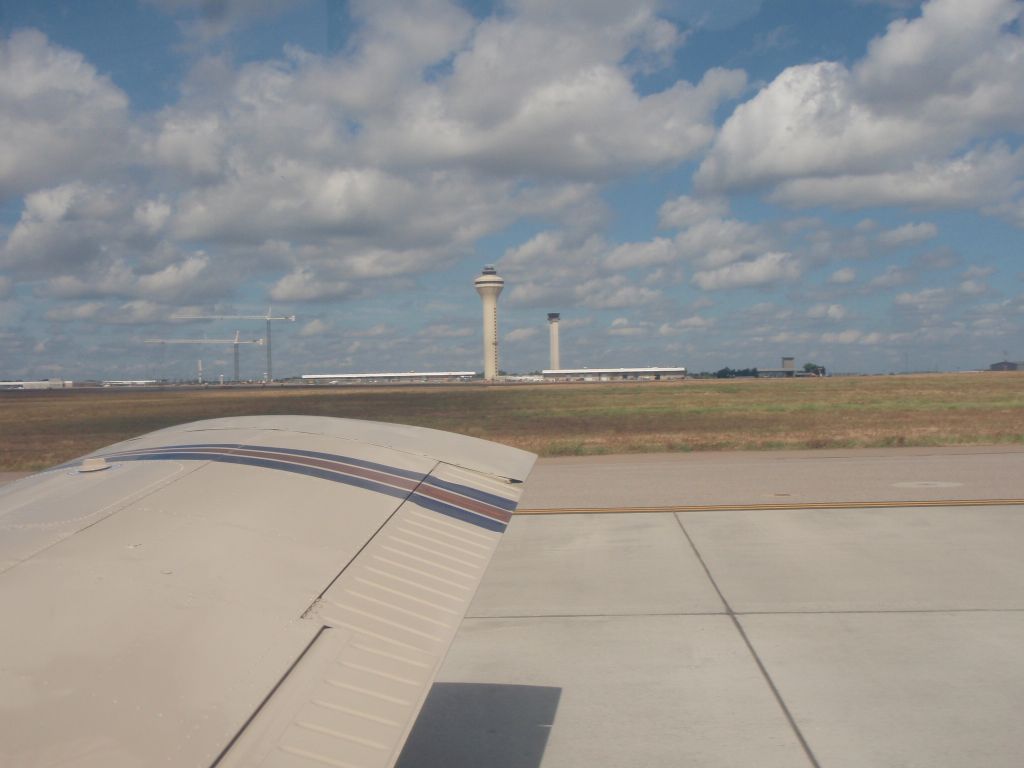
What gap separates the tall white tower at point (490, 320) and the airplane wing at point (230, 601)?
575 feet

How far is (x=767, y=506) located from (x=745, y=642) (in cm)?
707

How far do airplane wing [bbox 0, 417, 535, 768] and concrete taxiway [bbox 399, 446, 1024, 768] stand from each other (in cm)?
233

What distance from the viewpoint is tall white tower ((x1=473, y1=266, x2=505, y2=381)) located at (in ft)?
592

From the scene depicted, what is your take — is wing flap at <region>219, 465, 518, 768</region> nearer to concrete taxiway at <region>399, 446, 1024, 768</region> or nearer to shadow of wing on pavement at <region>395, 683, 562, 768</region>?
shadow of wing on pavement at <region>395, 683, 562, 768</region>

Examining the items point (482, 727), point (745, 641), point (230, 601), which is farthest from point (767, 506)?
point (230, 601)

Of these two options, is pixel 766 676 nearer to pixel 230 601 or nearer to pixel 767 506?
pixel 230 601

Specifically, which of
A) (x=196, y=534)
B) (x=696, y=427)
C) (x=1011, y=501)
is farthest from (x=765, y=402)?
(x=196, y=534)

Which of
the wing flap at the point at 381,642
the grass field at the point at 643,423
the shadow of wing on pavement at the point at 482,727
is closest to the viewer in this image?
the wing flap at the point at 381,642

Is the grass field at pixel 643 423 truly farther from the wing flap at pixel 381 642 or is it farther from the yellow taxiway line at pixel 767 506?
the wing flap at pixel 381 642

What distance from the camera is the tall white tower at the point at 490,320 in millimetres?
180500

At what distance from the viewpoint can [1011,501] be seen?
1447cm

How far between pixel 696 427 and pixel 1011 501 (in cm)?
2154

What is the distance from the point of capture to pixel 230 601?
3.36 meters

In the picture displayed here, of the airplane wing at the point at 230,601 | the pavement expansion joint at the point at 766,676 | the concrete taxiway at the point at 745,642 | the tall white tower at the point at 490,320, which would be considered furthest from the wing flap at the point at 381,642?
the tall white tower at the point at 490,320
